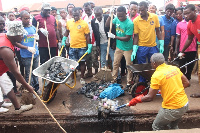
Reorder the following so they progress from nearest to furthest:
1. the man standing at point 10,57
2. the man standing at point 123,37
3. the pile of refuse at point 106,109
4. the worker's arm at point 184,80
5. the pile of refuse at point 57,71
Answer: the worker's arm at point 184,80, the man standing at point 10,57, the pile of refuse at point 106,109, the pile of refuse at point 57,71, the man standing at point 123,37

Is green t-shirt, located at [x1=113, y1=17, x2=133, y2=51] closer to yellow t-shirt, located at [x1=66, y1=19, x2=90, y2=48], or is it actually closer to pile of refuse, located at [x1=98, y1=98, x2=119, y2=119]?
yellow t-shirt, located at [x1=66, y1=19, x2=90, y2=48]

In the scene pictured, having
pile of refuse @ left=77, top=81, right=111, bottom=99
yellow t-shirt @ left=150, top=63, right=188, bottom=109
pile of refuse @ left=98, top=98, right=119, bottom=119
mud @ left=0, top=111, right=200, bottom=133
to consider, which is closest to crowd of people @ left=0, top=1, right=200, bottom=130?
yellow t-shirt @ left=150, top=63, right=188, bottom=109

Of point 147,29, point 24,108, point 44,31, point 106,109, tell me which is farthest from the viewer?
point 44,31

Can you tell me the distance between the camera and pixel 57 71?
A: 4121 millimetres

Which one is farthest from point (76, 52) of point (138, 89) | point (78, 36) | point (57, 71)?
point (138, 89)

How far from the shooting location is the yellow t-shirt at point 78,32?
5016 millimetres

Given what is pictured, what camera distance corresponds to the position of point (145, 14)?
4.29 metres

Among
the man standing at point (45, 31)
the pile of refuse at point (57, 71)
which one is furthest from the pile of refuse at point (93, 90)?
the man standing at point (45, 31)

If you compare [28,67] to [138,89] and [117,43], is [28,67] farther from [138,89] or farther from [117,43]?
[138,89]

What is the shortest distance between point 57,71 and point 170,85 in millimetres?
2625

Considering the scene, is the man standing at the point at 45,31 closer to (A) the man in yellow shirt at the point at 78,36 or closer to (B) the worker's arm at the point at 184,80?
(A) the man in yellow shirt at the point at 78,36

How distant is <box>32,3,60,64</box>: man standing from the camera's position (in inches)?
191

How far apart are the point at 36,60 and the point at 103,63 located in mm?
2012

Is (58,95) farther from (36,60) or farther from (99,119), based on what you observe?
(99,119)
